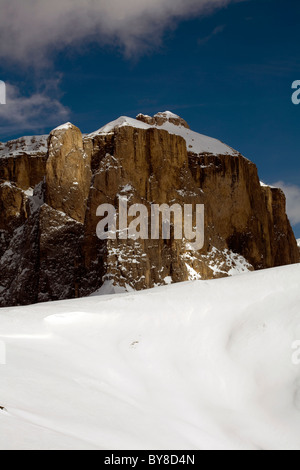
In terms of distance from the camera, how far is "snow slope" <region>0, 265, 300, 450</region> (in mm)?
10578

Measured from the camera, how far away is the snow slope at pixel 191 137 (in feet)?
262

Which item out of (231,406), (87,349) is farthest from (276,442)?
(87,349)

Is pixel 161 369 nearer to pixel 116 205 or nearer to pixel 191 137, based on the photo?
pixel 116 205

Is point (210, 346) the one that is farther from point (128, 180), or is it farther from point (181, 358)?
point (128, 180)

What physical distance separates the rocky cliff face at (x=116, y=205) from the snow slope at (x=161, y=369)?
39.6m

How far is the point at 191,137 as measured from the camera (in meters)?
86.1

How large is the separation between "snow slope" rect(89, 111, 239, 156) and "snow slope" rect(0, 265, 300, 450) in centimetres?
6075

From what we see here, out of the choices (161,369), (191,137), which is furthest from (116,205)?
(161,369)

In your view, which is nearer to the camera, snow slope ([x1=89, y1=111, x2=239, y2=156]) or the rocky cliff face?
the rocky cliff face

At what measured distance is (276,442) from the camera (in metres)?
12.7

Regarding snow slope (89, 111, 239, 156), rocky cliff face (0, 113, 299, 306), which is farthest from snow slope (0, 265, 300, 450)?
snow slope (89, 111, 239, 156)

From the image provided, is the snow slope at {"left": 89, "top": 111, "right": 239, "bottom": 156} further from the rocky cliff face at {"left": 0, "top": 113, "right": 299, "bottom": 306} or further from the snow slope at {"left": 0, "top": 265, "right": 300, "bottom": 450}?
the snow slope at {"left": 0, "top": 265, "right": 300, "bottom": 450}

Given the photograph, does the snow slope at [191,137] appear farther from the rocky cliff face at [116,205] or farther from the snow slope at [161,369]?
the snow slope at [161,369]

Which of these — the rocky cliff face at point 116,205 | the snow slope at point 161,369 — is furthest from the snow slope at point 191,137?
the snow slope at point 161,369
